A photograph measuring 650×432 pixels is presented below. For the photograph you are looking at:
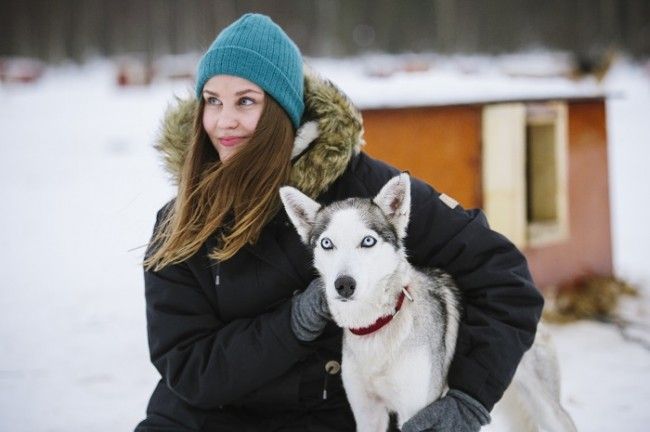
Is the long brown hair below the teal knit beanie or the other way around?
below

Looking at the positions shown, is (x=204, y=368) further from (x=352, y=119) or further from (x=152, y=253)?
(x=352, y=119)

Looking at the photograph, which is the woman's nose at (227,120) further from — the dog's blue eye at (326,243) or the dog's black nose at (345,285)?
the dog's black nose at (345,285)

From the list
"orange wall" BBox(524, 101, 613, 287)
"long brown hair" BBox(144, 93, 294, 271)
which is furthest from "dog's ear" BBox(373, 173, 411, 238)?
"orange wall" BBox(524, 101, 613, 287)

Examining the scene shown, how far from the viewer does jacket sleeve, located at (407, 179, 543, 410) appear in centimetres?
192

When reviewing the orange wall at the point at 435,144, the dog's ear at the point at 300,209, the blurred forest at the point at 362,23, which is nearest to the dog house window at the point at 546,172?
the orange wall at the point at 435,144

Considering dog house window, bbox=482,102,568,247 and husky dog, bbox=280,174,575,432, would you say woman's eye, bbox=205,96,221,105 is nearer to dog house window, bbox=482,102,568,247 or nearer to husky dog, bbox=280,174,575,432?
husky dog, bbox=280,174,575,432

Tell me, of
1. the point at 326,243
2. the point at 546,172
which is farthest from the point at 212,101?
the point at 546,172

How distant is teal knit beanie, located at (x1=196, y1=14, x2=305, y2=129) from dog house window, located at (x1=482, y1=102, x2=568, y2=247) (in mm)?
2542

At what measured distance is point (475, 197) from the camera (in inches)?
174

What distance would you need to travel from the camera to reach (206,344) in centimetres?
205

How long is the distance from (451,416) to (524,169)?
3119 mm

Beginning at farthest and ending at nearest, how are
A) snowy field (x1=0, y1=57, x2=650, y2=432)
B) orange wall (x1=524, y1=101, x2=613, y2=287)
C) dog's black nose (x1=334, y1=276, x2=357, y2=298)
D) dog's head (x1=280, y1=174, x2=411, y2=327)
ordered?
orange wall (x1=524, y1=101, x2=613, y2=287) < snowy field (x1=0, y1=57, x2=650, y2=432) < dog's head (x1=280, y1=174, x2=411, y2=327) < dog's black nose (x1=334, y1=276, x2=357, y2=298)

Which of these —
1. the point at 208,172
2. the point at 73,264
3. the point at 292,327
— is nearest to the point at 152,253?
the point at 208,172

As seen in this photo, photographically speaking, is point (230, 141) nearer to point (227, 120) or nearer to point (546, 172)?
point (227, 120)
